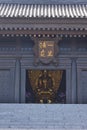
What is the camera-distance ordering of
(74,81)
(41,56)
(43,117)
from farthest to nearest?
(41,56), (74,81), (43,117)

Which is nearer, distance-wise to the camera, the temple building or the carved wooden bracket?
the temple building

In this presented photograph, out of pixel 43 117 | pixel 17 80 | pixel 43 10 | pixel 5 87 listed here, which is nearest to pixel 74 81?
pixel 17 80

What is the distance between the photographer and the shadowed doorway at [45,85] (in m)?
19.9

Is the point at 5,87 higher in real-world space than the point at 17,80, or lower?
lower

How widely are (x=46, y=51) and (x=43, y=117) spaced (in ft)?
15.1

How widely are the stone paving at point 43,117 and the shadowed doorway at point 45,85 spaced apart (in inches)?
245

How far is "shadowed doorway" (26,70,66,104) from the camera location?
782 inches

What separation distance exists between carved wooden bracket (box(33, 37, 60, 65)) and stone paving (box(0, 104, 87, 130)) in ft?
9.52

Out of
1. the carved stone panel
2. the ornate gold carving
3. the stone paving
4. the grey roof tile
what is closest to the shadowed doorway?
the ornate gold carving

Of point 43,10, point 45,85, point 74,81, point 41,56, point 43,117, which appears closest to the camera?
point 43,117

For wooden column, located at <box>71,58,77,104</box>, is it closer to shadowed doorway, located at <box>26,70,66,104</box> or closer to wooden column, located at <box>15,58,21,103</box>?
wooden column, located at <box>15,58,21,103</box>

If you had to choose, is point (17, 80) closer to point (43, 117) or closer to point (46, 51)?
point (46, 51)

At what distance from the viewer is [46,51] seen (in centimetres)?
1605

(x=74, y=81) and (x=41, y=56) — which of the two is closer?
(x=74, y=81)
